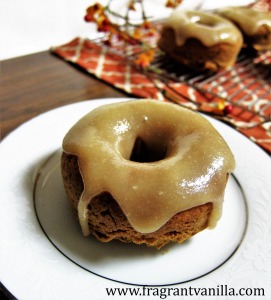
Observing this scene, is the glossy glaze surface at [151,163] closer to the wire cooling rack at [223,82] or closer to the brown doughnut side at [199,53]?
the wire cooling rack at [223,82]

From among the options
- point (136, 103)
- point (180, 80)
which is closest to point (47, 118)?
point (136, 103)

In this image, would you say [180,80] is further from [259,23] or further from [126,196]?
[126,196]

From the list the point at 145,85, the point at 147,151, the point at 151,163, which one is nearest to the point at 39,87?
the point at 145,85

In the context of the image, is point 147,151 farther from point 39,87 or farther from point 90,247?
point 39,87

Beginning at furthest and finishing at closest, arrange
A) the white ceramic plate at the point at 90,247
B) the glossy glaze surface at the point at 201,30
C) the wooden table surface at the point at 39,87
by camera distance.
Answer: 1. the glossy glaze surface at the point at 201,30
2. the wooden table surface at the point at 39,87
3. the white ceramic plate at the point at 90,247

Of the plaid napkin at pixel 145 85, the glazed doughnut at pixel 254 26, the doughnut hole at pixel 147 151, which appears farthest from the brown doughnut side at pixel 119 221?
the glazed doughnut at pixel 254 26

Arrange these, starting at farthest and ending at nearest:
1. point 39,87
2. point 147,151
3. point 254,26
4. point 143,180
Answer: point 254,26, point 39,87, point 147,151, point 143,180
